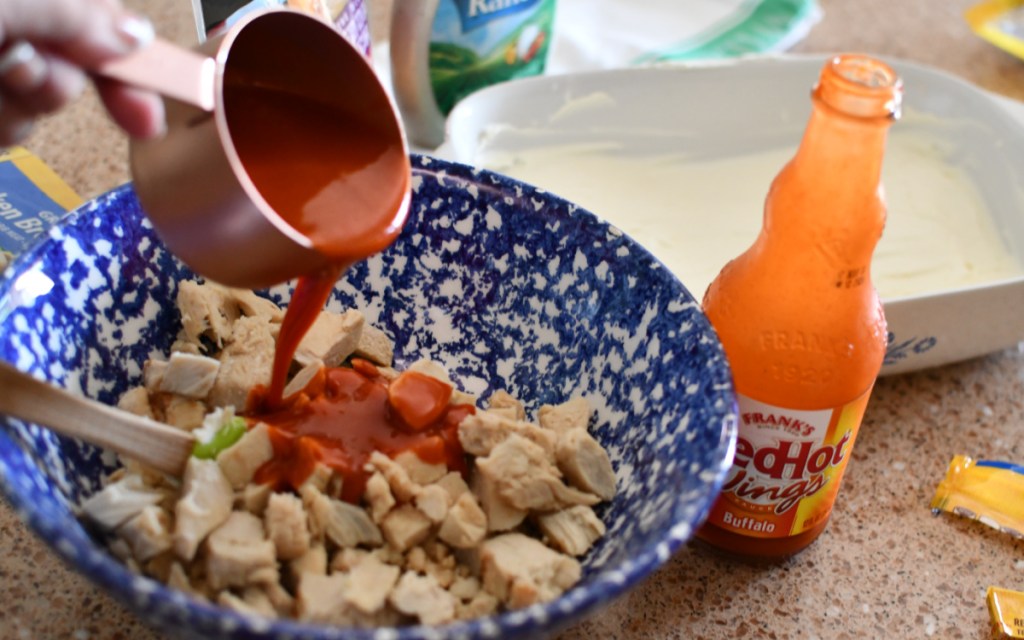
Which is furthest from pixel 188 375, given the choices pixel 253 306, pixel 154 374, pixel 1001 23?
pixel 1001 23

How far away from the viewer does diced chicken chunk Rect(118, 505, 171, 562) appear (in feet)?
2.35

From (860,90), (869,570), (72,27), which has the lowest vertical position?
(869,570)

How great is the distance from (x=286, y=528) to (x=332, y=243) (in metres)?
0.24

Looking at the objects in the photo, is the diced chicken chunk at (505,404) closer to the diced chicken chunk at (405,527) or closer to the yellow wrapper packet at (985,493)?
the diced chicken chunk at (405,527)

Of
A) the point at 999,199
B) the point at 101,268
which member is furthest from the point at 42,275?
the point at 999,199

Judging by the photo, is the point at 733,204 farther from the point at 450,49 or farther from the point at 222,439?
the point at 222,439

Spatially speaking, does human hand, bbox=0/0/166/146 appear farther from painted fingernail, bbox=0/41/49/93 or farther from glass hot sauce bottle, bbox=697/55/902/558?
glass hot sauce bottle, bbox=697/55/902/558

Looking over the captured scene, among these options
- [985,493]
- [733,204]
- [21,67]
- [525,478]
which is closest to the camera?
[21,67]

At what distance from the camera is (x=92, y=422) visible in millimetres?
742

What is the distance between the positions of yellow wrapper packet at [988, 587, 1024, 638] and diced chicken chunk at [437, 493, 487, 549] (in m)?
0.51

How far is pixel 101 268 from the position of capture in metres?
0.91

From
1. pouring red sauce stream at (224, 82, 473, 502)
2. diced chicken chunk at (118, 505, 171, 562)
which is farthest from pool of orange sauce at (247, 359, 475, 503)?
diced chicken chunk at (118, 505, 171, 562)

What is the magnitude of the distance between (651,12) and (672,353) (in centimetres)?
124

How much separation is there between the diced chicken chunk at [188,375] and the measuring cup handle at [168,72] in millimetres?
→ 257
